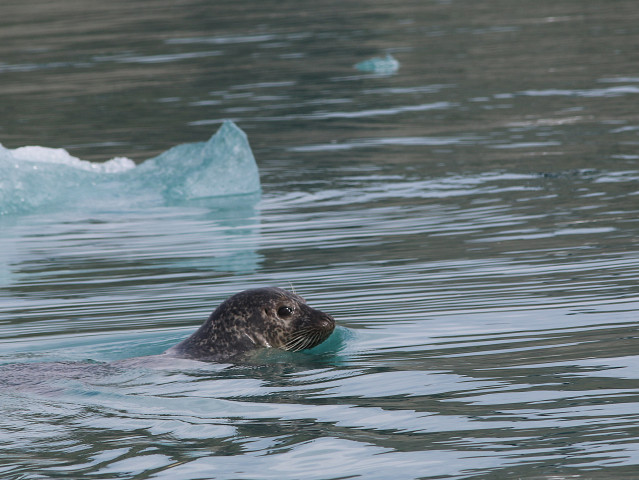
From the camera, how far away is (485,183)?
499 inches

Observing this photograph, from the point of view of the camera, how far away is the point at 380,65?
921 inches

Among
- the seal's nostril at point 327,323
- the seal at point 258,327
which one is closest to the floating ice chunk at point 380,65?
the seal at point 258,327

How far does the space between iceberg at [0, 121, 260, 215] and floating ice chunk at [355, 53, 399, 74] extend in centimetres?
1010

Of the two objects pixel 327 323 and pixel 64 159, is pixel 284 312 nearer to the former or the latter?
pixel 327 323

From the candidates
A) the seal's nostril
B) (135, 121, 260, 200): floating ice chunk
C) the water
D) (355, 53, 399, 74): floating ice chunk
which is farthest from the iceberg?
(355, 53, 399, 74): floating ice chunk

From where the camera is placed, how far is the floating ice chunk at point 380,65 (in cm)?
2327

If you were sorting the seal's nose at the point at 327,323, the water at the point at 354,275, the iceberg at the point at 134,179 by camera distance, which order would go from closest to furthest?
1. the water at the point at 354,275
2. the seal's nose at the point at 327,323
3. the iceberg at the point at 134,179

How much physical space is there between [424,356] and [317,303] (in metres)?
1.73

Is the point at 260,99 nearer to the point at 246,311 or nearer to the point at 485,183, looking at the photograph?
the point at 485,183

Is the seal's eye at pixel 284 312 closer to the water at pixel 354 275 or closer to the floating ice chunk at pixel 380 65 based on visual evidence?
the water at pixel 354 275

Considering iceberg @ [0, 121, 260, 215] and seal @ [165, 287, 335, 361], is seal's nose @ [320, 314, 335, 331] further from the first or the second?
iceberg @ [0, 121, 260, 215]

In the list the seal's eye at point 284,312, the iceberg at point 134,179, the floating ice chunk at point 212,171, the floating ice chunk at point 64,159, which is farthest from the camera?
the floating ice chunk at point 64,159

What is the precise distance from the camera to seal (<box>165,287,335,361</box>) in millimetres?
7102

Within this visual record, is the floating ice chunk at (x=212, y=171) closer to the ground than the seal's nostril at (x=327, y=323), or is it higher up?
higher up
